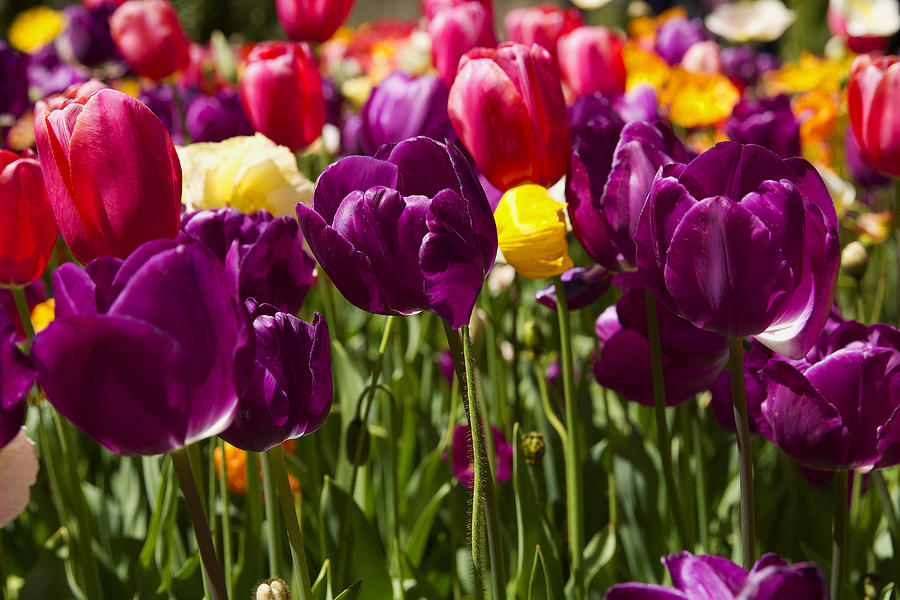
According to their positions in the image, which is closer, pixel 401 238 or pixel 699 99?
pixel 401 238

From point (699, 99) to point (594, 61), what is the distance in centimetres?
41

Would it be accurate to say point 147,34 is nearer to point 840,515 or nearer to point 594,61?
point 594,61

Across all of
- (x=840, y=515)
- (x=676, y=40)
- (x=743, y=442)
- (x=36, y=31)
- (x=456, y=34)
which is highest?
(x=456, y=34)

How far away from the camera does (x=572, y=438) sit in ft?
2.79

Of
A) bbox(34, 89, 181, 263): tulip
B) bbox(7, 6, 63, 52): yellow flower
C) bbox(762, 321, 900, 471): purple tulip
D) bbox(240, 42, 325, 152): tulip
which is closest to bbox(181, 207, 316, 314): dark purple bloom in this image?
bbox(34, 89, 181, 263): tulip

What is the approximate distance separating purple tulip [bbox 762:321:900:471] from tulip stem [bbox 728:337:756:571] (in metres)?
0.07

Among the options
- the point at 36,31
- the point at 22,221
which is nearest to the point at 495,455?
the point at 22,221

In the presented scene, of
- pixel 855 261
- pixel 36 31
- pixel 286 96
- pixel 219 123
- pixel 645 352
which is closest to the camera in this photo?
pixel 645 352

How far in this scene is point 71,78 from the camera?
229cm

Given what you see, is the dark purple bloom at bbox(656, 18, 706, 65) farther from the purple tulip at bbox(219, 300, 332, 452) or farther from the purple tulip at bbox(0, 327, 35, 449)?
the purple tulip at bbox(0, 327, 35, 449)

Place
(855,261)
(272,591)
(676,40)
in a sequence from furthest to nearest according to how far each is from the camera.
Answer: (676,40)
(855,261)
(272,591)

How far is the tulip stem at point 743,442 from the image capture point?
62 cm

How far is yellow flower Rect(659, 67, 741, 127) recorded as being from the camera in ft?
6.36

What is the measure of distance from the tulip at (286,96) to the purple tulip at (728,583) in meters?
0.96
